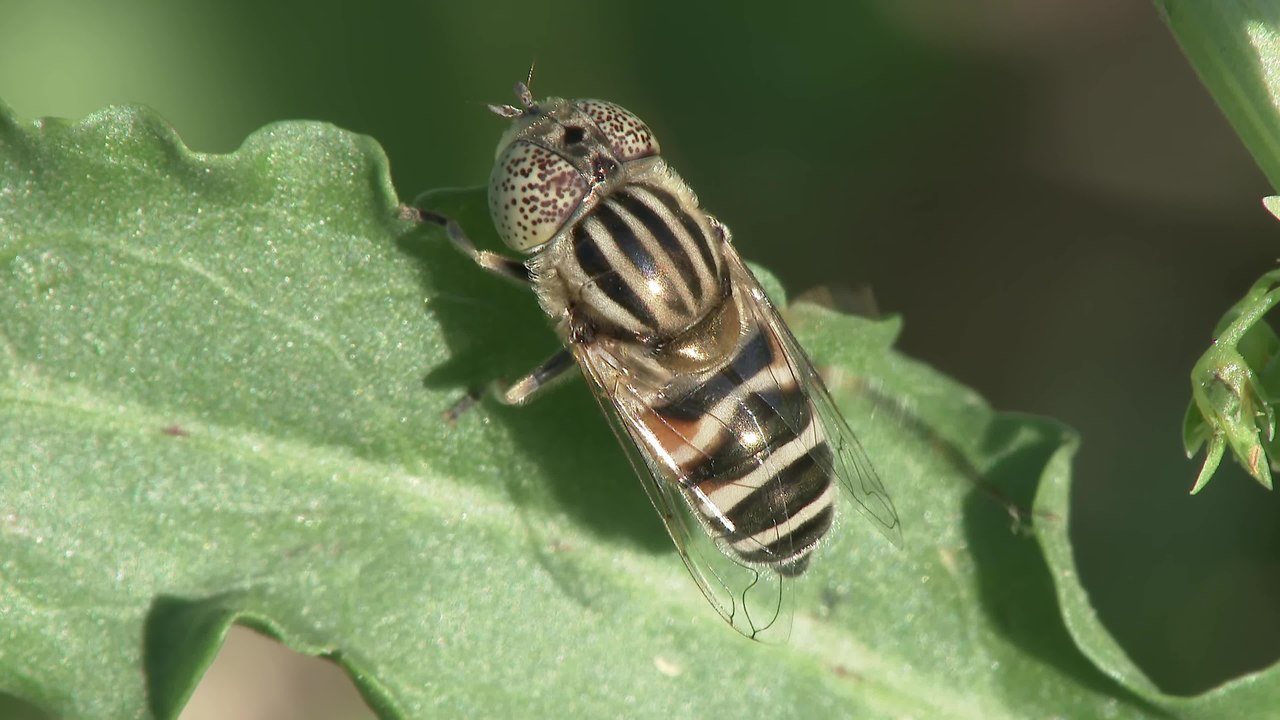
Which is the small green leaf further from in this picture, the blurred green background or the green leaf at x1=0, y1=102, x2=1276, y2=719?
the blurred green background

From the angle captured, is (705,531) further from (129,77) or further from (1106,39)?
(1106,39)

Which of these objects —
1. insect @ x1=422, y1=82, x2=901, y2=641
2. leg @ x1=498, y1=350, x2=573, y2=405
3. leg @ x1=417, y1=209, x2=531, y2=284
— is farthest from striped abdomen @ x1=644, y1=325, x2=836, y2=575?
leg @ x1=417, y1=209, x2=531, y2=284

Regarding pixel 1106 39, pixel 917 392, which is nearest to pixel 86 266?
pixel 917 392

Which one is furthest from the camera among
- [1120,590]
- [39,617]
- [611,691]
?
[1120,590]

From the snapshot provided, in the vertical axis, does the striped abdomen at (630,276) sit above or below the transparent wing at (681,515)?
above

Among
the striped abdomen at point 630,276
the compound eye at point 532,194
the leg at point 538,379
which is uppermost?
the compound eye at point 532,194

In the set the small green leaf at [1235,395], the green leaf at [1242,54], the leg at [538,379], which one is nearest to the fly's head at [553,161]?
the leg at [538,379]

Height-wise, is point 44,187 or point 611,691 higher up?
point 44,187

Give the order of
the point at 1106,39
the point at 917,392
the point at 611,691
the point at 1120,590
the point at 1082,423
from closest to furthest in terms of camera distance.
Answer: the point at 611,691 < the point at 917,392 < the point at 1120,590 < the point at 1082,423 < the point at 1106,39

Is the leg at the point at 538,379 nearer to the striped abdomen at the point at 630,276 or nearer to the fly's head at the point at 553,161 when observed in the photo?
the striped abdomen at the point at 630,276
